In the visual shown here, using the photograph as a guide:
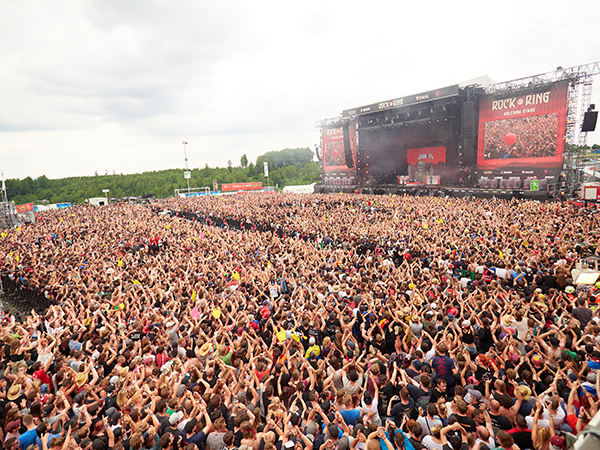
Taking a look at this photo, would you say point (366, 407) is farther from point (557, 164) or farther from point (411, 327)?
point (557, 164)

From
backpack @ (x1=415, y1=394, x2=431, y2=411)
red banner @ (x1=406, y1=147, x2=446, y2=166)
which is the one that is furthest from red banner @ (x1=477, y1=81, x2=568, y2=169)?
backpack @ (x1=415, y1=394, x2=431, y2=411)

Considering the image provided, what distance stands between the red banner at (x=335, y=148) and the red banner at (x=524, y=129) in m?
15.0

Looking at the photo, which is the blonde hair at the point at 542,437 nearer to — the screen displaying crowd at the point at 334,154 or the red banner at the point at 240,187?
the screen displaying crowd at the point at 334,154

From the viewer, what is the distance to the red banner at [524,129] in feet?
75.6

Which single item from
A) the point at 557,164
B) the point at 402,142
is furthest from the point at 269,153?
the point at 557,164

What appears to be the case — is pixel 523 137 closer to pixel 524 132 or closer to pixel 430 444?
pixel 524 132

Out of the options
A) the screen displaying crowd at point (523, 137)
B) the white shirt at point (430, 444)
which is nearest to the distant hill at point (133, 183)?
the screen displaying crowd at point (523, 137)

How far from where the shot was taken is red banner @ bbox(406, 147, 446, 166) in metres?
34.8

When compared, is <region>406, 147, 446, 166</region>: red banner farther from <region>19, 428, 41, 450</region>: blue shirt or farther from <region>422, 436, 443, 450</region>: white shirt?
<region>19, 428, 41, 450</region>: blue shirt

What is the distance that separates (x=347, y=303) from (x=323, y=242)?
7.31m

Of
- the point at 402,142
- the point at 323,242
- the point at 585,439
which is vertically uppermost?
the point at 402,142

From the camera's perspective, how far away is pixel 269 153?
409ft

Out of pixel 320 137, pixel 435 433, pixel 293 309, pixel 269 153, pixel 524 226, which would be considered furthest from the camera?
pixel 269 153

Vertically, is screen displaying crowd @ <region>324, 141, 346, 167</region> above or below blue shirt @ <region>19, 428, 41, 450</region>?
above
